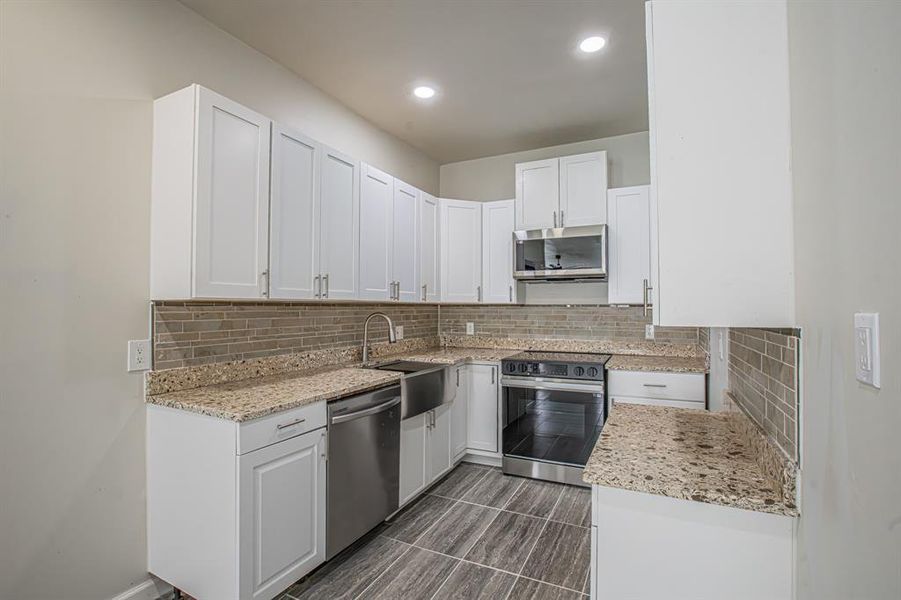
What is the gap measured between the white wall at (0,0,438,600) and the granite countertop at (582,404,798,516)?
1.96 metres

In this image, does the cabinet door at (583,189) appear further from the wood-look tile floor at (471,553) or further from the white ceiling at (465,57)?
the wood-look tile floor at (471,553)

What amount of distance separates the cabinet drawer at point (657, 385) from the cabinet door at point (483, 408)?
0.90 metres

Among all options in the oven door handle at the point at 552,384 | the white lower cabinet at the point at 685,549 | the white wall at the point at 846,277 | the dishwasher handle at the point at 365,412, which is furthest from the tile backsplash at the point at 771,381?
the dishwasher handle at the point at 365,412

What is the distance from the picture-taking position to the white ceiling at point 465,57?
2.12 meters

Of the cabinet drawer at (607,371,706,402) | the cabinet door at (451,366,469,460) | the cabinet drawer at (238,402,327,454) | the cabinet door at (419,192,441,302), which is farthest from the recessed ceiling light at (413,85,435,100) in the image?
the cabinet drawer at (607,371,706,402)

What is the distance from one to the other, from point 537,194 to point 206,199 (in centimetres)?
260

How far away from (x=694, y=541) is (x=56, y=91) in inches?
105

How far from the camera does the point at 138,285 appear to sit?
6.34 ft

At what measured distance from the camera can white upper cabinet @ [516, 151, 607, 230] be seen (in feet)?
11.4

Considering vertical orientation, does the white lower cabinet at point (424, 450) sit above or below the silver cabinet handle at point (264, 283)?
below

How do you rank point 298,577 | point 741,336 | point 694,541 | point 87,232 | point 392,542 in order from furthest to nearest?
point 392,542
point 298,577
point 87,232
point 741,336
point 694,541

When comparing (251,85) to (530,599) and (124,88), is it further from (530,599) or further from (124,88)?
(530,599)

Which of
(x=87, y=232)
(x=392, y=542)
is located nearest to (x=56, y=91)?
(x=87, y=232)

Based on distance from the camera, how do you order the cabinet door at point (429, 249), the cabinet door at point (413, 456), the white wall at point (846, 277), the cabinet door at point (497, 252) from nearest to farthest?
the white wall at point (846, 277)
the cabinet door at point (413, 456)
the cabinet door at point (429, 249)
the cabinet door at point (497, 252)
